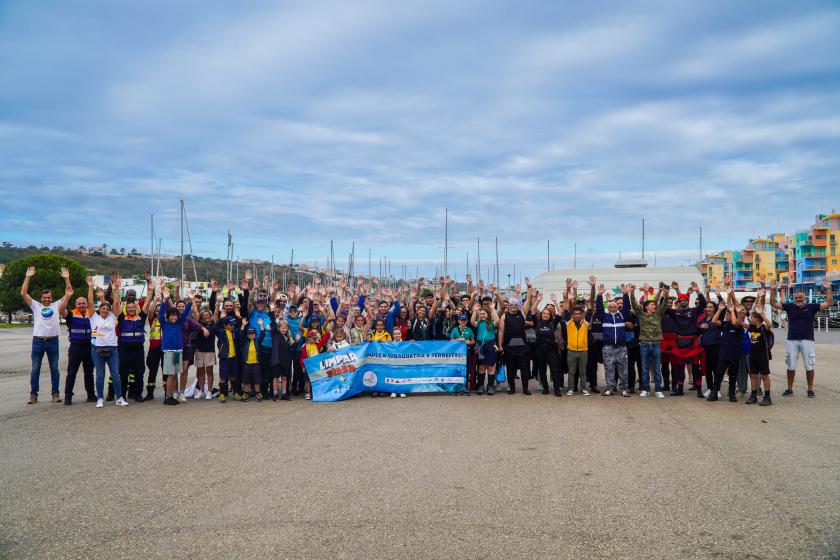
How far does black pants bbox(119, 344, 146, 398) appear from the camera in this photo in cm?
1242

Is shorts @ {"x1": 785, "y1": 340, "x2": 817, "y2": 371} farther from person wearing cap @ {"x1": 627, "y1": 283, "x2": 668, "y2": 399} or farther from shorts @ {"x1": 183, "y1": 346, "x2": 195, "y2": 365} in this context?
shorts @ {"x1": 183, "y1": 346, "x2": 195, "y2": 365}

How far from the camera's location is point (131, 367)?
12.5 metres

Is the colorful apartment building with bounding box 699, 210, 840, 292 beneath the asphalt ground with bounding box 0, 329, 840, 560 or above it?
above

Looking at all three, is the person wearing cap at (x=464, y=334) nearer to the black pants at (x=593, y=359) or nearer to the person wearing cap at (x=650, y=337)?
the black pants at (x=593, y=359)

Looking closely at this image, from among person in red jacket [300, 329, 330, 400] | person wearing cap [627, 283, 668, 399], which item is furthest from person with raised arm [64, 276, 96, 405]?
person wearing cap [627, 283, 668, 399]

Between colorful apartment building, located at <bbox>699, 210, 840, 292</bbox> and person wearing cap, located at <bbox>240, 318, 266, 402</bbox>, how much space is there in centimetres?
9712

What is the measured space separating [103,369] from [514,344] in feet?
26.6

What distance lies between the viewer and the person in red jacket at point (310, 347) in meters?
13.2

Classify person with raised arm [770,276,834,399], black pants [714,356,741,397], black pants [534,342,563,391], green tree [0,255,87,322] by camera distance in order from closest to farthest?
1. black pants [714,356,741,397]
2. person with raised arm [770,276,834,399]
3. black pants [534,342,563,391]
4. green tree [0,255,87,322]

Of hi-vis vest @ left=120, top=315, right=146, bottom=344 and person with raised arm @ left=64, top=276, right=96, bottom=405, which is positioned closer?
person with raised arm @ left=64, top=276, right=96, bottom=405

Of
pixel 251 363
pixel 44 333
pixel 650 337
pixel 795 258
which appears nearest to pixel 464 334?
pixel 650 337

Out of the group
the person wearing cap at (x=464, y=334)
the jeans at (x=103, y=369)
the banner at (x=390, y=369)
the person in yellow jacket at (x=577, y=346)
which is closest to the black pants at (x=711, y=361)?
the person in yellow jacket at (x=577, y=346)

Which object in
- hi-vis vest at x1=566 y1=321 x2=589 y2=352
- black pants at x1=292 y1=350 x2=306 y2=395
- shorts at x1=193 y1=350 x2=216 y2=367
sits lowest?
black pants at x1=292 y1=350 x2=306 y2=395

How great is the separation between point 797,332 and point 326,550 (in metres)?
11.5
